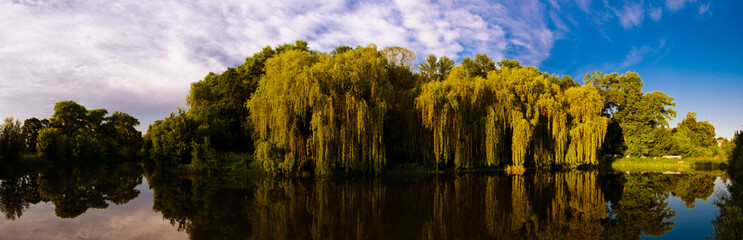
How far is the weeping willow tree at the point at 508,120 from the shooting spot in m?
23.3

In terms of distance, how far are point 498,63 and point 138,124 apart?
66282 mm

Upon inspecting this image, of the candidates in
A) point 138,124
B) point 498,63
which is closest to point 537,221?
point 498,63

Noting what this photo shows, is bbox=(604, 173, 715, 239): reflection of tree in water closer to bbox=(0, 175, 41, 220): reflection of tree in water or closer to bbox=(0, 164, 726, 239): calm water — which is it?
bbox=(0, 164, 726, 239): calm water

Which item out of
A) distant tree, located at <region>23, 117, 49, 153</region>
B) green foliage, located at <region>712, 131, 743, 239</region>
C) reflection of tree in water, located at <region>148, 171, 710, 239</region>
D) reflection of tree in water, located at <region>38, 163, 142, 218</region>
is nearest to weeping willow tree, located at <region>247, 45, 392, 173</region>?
reflection of tree in water, located at <region>148, 171, 710, 239</region>

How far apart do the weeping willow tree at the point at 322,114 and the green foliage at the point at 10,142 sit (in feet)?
85.4

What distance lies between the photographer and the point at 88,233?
32.3ft

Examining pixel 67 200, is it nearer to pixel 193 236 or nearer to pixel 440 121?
pixel 193 236

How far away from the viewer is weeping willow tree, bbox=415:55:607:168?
23312 mm

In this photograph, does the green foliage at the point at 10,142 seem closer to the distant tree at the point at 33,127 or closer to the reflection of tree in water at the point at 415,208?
the distant tree at the point at 33,127

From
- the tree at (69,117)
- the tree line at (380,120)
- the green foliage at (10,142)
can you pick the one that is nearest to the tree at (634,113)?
the tree line at (380,120)

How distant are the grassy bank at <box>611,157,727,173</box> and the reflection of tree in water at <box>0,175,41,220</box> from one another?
42163mm

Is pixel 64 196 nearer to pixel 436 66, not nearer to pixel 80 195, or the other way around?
pixel 80 195

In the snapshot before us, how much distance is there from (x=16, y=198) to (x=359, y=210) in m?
16.4

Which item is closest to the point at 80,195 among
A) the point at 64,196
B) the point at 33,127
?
the point at 64,196
